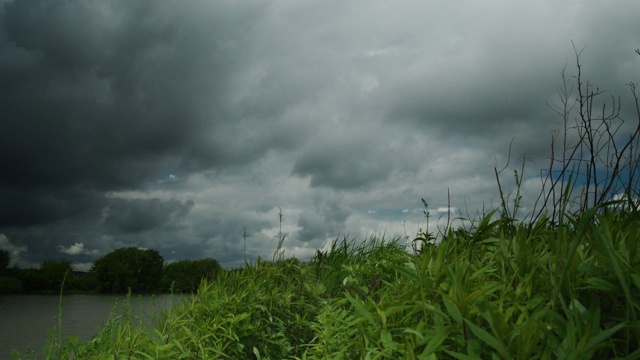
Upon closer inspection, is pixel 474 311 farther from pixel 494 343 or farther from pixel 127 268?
pixel 127 268

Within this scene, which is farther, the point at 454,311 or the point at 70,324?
A: the point at 70,324

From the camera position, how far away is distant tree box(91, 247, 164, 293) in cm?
2980

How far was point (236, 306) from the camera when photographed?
4.20 meters

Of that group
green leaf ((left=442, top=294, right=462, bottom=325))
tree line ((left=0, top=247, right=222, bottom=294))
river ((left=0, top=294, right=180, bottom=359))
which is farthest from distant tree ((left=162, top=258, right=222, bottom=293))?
tree line ((left=0, top=247, right=222, bottom=294))

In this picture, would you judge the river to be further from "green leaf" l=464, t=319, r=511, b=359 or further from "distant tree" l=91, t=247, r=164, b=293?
"distant tree" l=91, t=247, r=164, b=293

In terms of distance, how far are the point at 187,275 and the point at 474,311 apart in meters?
5.68

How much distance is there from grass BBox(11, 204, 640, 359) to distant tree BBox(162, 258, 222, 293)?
32.4 inches

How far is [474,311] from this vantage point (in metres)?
2.07

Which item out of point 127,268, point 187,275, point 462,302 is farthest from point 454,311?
point 127,268

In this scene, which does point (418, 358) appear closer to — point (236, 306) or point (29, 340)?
point (236, 306)

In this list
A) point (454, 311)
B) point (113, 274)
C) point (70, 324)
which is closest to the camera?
point (454, 311)

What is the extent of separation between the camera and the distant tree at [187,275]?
18.1 feet

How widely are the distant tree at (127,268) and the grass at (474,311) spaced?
2710 centimetres

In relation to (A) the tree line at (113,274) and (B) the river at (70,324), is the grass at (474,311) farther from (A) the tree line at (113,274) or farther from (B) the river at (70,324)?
(A) the tree line at (113,274)
